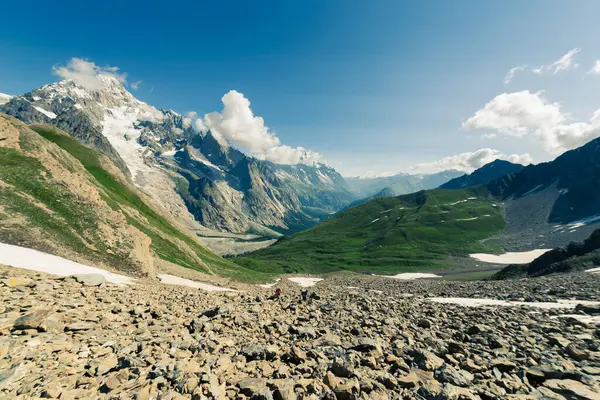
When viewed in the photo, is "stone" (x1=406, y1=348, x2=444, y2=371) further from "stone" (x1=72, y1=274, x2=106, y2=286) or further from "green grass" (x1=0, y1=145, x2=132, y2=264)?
"green grass" (x1=0, y1=145, x2=132, y2=264)

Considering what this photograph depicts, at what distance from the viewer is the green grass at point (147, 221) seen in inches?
2768

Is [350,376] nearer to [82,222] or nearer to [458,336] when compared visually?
[458,336]

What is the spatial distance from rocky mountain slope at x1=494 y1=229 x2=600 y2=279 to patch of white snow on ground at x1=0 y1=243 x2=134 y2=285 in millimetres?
88002

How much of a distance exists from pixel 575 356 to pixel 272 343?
15.1m

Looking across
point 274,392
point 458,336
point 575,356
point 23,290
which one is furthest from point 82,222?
point 575,356

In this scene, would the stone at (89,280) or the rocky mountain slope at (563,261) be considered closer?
the stone at (89,280)

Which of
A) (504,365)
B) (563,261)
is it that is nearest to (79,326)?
(504,365)

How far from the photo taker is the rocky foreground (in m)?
8.83

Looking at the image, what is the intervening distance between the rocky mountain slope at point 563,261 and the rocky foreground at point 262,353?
62.1 m

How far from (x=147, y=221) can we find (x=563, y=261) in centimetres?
10969

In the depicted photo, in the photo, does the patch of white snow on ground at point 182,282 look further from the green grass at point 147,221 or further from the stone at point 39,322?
the stone at point 39,322

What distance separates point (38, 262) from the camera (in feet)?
90.9

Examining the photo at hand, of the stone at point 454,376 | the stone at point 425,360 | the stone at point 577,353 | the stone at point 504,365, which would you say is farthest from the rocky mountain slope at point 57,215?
the stone at point 577,353

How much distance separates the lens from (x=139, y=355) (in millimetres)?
10430
